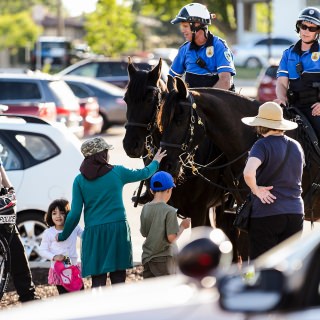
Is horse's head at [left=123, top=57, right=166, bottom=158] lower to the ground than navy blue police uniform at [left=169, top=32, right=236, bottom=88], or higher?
lower

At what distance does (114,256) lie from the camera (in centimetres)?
934

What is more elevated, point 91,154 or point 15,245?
point 91,154

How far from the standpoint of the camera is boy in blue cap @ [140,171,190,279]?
916cm

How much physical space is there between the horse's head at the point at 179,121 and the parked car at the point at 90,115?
18.1 m

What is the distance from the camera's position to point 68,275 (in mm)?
10023

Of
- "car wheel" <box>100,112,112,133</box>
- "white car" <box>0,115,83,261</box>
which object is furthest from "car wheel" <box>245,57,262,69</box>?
"white car" <box>0,115,83,261</box>

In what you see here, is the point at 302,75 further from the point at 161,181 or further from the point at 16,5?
the point at 16,5

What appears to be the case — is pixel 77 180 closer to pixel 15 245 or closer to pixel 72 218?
pixel 72 218

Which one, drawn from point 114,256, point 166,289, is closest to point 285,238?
point 114,256

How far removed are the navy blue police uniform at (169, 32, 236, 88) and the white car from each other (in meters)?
2.09

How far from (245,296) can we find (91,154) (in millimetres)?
4795

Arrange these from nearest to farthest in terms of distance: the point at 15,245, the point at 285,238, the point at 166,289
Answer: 1. the point at 166,289
2. the point at 285,238
3. the point at 15,245

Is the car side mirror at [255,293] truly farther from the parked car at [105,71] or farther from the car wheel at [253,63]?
the car wheel at [253,63]

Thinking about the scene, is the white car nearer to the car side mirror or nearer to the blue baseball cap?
the blue baseball cap
